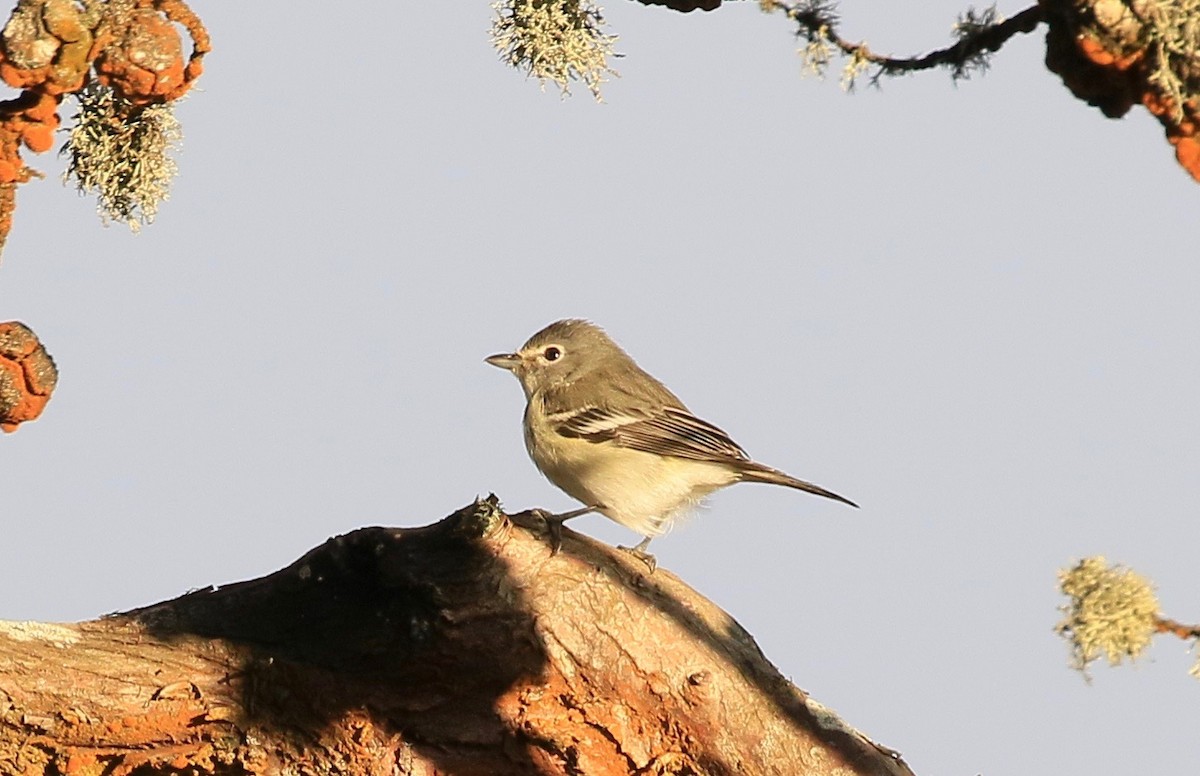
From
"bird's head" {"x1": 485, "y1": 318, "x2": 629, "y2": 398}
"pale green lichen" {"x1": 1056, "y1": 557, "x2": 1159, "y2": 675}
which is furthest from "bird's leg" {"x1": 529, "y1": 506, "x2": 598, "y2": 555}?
"bird's head" {"x1": 485, "y1": 318, "x2": 629, "y2": 398}

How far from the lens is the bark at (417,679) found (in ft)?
16.9

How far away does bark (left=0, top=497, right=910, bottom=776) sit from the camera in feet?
16.9

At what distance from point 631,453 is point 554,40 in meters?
2.78

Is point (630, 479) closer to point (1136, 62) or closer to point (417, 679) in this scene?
point (417, 679)

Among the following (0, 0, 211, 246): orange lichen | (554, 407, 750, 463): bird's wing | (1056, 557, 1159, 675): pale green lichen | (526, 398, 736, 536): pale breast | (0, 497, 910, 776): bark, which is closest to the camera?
(1056, 557, 1159, 675): pale green lichen

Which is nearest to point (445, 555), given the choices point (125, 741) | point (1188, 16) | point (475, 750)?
point (475, 750)

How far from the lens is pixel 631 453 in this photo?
7.79m

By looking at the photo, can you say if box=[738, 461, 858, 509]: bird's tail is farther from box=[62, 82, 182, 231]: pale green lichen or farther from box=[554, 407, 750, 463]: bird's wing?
box=[62, 82, 182, 231]: pale green lichen

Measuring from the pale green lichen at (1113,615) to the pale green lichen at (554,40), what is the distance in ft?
10.1

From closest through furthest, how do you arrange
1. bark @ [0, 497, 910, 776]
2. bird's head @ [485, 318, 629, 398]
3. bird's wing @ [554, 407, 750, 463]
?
bark @ [0, 497, 910, 776] → bird's wing @ [554, 407, 750, 463] → bird's head @ [485, 318, 629, 398]

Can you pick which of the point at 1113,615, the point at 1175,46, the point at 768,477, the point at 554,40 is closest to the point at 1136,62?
the point at 1175,46

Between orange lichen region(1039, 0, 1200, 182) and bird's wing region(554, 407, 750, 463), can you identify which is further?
bird's wing region(554, 407, 750, 463)

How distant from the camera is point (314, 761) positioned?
5.26 meters

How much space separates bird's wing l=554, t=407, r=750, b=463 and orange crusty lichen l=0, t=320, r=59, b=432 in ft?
11.9
